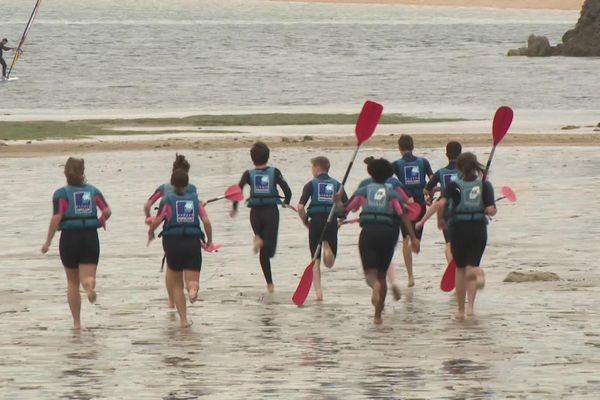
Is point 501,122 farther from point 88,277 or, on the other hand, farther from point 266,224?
point 88,277

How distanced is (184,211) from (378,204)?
1675 millimetres

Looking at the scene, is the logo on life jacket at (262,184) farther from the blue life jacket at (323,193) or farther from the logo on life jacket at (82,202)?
the logo on life jacket at (82,202)

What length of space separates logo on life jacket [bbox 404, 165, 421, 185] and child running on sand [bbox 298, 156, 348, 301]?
37.2 inches

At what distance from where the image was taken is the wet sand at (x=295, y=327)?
11.8 m

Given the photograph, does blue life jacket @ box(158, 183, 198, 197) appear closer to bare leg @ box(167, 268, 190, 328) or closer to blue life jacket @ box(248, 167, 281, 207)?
bare leg @ box(167, 268, 190, 328)

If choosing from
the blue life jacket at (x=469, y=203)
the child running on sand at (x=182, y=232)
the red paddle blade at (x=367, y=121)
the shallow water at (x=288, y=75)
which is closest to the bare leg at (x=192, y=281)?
the child running on sand at (x=182, y=232)

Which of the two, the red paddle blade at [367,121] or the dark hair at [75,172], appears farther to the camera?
the red paddle blade at [367,121]

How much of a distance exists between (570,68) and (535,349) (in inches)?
2317

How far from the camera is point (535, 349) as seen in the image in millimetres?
13094

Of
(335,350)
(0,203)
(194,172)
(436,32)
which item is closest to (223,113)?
(194,172)

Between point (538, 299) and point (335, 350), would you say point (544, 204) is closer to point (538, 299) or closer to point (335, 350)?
point (538, 299)

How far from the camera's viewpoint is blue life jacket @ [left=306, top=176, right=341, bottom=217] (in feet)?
52.0

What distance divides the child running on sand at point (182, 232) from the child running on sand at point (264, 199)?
1.96 meters

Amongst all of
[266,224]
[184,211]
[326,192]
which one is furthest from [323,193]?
[184,211]
